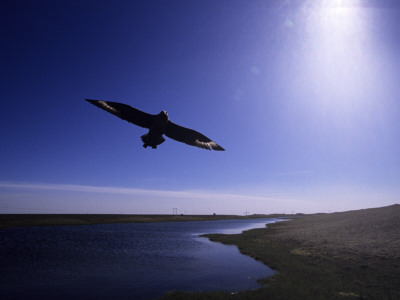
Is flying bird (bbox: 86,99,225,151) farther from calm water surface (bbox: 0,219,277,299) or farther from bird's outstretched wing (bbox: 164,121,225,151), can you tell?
calm water surface (bbox: 0,219,277,299)

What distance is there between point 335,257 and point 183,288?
1379 cm

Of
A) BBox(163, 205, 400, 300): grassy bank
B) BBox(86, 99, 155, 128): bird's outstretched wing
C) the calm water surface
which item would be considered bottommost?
the calm water surface

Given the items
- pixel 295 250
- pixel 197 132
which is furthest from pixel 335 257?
pixel 197 132

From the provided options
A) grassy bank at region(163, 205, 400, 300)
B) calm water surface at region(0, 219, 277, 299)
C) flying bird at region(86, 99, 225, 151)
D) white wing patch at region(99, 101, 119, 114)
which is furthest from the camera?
calm water surface at region(0, 219, 277, 299)

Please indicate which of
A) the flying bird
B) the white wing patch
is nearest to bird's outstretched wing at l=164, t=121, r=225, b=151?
the flying bird

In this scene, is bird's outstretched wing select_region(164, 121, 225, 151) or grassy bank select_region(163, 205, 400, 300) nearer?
bird's outstretched wing select_region(164, 121, 225, 151)

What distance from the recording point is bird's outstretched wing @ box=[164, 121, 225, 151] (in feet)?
36.1

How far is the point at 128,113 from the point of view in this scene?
9773 millimetres

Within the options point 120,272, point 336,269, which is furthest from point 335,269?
point 120,272

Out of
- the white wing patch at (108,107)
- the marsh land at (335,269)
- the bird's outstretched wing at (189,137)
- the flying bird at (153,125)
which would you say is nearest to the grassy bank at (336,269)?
the marsh land at (335,269)

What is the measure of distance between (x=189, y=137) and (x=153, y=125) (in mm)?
2703

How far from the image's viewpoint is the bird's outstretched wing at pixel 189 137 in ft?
36.1

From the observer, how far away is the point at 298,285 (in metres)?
15.5

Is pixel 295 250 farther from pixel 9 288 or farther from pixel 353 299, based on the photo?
pixel 9 288
